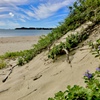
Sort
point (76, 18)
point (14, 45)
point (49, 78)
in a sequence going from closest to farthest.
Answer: point (49, 78), point (76, 18), point (14, 45)

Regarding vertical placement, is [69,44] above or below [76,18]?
below

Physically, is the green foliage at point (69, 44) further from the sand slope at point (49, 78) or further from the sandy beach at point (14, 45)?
the sandy beach at point (14, 45)

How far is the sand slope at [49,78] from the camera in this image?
11.3 ft

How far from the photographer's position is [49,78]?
12.8 ft

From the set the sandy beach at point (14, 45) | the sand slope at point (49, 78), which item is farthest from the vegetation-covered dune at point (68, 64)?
the sandy beach at point (14, 45)

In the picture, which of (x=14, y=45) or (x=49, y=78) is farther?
(x=14, y=45)

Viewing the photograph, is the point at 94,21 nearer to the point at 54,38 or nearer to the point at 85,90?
the point at 54,38

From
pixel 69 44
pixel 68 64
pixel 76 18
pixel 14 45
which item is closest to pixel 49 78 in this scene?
pixel 68 64

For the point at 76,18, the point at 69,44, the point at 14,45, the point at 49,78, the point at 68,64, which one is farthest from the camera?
the point at 14,45

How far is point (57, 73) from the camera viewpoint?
394cm

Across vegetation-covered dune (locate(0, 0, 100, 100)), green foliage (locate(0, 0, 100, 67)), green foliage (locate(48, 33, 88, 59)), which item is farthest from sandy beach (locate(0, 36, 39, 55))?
green foliage (locate(48, 33, 88, 59))

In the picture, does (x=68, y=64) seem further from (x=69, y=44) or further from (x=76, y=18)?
(x=76, y=18)

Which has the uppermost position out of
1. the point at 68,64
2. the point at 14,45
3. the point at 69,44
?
the point at 14,45

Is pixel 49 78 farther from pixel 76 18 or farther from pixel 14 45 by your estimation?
pixel 14 45
